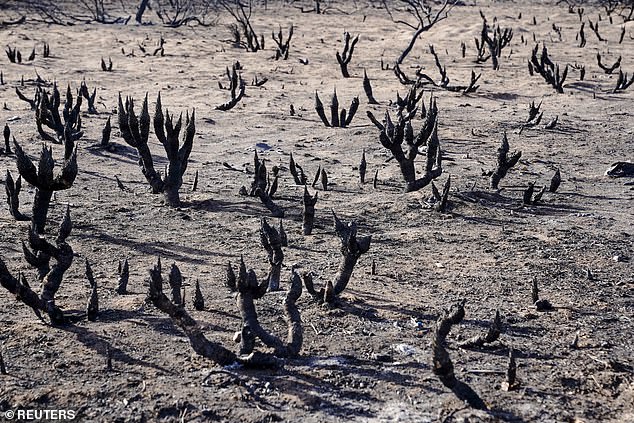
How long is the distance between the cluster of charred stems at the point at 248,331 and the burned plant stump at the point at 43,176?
1.17m

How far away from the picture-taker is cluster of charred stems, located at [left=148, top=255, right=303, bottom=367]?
322 cm

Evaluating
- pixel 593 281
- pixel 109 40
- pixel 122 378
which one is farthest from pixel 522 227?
pixel 109 40

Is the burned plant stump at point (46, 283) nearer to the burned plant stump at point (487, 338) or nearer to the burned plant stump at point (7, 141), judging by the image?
the burned plant stump at point (487, 338)

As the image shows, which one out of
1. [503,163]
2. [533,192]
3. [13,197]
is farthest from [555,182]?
[13,197]

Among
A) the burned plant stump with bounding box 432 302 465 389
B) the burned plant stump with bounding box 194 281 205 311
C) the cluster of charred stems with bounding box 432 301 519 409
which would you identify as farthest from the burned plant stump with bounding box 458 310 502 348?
the burned plant stump with bounding box 194 281 205 311

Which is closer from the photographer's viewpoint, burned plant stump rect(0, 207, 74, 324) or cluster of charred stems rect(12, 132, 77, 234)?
burned plant stump rect(0, 207, 74, 324)

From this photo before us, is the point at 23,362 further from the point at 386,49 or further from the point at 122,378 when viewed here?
the point at 386,49

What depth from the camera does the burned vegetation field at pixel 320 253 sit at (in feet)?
10.5

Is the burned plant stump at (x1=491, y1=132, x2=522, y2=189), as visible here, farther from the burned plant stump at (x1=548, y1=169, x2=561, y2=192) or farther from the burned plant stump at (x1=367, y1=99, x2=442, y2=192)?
the burned plant stump at (x1=367, y1=99, x2=442, y2=192)

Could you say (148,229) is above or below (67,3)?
below

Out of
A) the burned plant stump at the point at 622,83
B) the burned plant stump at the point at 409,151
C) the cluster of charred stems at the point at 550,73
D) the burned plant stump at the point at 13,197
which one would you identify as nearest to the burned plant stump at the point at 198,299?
the burned plant stump at the point at 13,197

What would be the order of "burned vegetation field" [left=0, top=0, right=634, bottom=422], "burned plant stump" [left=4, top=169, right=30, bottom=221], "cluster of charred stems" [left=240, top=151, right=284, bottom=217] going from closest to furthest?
"burned vegetation field" [left=0, top=0, right=634, bottom=422] < "burned plant stump" [left=4, top=169, right=30, bottom=221] < "cluster of charred stems" [left=240, top=151, right=284, bottom=217]

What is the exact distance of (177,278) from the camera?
147 inches

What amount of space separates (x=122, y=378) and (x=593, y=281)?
8.64 feet
